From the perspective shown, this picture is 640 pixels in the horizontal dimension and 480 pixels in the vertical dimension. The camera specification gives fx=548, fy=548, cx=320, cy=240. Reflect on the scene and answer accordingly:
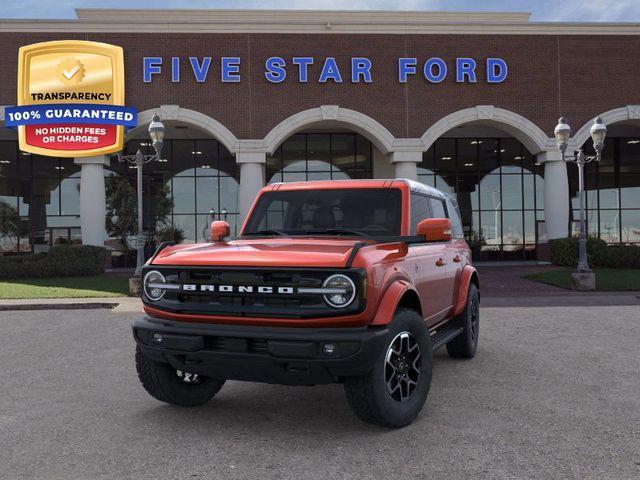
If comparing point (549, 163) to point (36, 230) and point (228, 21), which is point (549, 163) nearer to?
point (228, 21)

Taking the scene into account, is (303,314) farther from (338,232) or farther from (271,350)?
(338,232)

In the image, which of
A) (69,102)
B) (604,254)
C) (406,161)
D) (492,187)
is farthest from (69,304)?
(492,187)

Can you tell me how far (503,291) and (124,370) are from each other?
12.5 meters

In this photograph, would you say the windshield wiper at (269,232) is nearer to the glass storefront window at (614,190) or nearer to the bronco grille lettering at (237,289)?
the bronco grille lettering at (237,289)

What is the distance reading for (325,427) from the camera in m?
4.37

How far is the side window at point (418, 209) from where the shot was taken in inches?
210

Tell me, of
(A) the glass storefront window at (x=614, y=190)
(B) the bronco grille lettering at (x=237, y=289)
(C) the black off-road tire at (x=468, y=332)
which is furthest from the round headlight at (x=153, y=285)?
(A) the glass storefront window at (x=614, y=190)

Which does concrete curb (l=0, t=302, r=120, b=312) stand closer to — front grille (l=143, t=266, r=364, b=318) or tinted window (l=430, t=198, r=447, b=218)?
tinted window (l=430, t=198, r=447, b=218)

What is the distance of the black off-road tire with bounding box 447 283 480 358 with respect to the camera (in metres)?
6.61

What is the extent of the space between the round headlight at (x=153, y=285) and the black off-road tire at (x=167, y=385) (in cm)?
47

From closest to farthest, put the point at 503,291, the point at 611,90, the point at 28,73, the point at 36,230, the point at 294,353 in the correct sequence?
the point at 294,353
the point at 503,291
the point at 28,73
the point at 611,90
the point at 36,230

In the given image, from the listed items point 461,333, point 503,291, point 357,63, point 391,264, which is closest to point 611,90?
point 357,63

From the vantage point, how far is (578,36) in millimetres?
24234

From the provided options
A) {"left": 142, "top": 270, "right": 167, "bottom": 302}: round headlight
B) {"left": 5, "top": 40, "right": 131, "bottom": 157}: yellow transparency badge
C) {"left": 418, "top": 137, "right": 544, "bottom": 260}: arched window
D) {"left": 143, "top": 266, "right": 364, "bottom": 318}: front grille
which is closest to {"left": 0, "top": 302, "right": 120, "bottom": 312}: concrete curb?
{"left": 142, "top": 270, "right": 167, "bottom": 302}: round headlight
